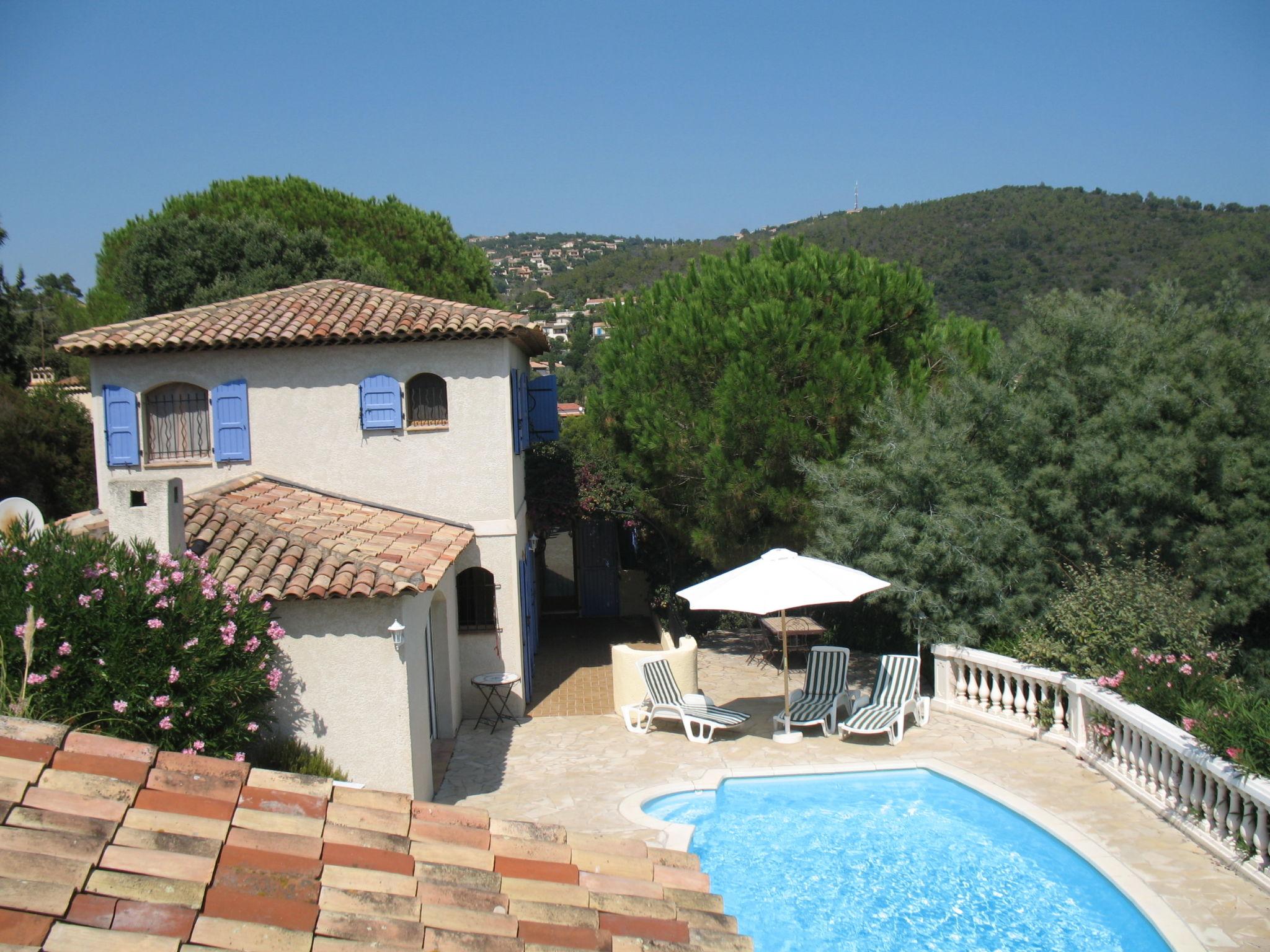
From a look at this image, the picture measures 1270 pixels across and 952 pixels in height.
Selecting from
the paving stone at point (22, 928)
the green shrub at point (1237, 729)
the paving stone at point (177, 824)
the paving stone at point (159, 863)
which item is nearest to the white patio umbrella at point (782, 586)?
the green shrub at point (1237, 729)

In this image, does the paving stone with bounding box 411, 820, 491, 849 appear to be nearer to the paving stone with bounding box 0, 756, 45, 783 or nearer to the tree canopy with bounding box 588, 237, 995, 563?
the paving stone with bounding box 0, 756, 45, 783

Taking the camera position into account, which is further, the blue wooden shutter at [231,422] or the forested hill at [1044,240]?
the forested hill at [1044,240]

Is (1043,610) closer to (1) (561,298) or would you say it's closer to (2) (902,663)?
(2) (902,663)

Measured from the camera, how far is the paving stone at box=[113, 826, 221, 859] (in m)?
3.82

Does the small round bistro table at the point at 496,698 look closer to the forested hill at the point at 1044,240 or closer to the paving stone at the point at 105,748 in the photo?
the paving stone at the point at 105,748

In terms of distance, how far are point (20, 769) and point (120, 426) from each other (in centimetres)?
1198

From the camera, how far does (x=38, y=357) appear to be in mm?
38062

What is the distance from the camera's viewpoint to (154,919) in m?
3.43

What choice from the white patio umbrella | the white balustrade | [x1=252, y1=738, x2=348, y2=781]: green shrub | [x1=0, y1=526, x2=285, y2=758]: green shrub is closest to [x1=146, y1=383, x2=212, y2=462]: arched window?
[x1=252, y1=738, x2=348, y2=781]: green shrub

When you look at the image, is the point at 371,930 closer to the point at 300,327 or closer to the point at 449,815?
the point at 449,815

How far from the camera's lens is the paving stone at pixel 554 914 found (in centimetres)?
409

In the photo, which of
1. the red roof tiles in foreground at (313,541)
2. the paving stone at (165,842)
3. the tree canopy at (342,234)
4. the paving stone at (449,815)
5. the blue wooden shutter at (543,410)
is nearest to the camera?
the paving stone at (165,842)

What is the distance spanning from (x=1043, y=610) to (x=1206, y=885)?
5507 millimetres

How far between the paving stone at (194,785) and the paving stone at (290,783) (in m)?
0.11
